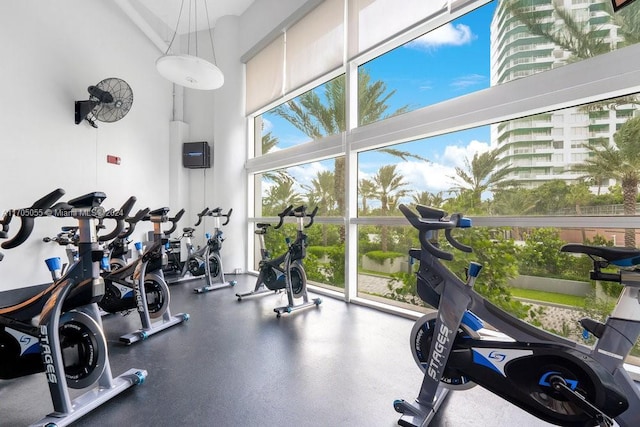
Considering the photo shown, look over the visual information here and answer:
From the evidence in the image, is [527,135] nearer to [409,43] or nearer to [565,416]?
[409,43]

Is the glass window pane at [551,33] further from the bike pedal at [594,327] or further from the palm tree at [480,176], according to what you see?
the bike pedal at [594,327]

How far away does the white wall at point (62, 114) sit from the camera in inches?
137

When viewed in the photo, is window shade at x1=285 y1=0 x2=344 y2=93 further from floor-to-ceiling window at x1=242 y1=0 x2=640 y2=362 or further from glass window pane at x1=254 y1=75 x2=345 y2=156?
glass window pane at x1=254 y1=75 x2=345 y2=156

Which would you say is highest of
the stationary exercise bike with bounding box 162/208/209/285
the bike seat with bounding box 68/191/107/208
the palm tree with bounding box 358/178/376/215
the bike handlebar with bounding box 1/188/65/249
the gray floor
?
the palm tree with bounding box 358/178/376/215

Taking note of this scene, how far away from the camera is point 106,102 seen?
425cm

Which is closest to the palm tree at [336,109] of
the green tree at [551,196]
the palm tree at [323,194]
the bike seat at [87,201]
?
the palm tree at [323,194]

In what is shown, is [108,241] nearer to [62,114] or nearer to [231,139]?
[62,114]

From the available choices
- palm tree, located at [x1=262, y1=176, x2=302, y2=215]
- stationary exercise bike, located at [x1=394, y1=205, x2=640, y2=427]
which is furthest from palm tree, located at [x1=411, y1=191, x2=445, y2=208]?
palm tree, located at [x1=262, y1=176, x2=302, y2=215]

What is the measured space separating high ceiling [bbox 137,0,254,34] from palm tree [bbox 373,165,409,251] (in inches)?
173

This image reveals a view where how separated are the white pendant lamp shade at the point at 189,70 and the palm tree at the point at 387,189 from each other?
2358 millimetres

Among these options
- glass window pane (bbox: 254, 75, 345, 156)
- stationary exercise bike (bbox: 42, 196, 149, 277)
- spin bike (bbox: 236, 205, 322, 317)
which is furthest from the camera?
glass window pane (bbox: 254, 75, 345, 156)

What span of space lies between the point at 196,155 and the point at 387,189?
4135 millimetres

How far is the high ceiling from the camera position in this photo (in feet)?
17.8

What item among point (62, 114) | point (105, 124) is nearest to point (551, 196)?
point (62, 114)
